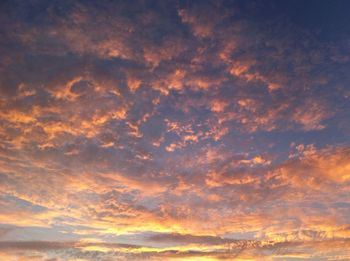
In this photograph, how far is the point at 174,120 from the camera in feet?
55.1

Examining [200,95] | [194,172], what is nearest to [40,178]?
[194,172]

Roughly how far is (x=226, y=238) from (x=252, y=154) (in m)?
15.3

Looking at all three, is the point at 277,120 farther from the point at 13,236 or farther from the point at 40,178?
the point at 13,236

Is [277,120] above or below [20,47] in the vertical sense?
below

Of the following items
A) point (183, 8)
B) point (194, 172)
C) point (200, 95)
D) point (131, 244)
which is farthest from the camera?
point (131, 244)

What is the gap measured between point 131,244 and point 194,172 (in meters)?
15.4

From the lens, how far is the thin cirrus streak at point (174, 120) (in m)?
11.9

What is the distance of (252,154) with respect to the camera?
63.6 ft

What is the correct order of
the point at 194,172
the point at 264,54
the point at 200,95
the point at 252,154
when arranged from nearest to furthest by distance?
the point at 264,54 → the point at 200,95 → the point at 252,154 → the point at 194,172

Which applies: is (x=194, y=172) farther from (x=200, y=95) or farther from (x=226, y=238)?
(x=226, y=238)

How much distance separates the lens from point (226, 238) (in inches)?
1256

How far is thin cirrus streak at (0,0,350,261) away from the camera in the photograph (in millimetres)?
11875

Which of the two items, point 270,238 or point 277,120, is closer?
point 277,120

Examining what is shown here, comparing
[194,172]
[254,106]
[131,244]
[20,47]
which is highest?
[20,47]
